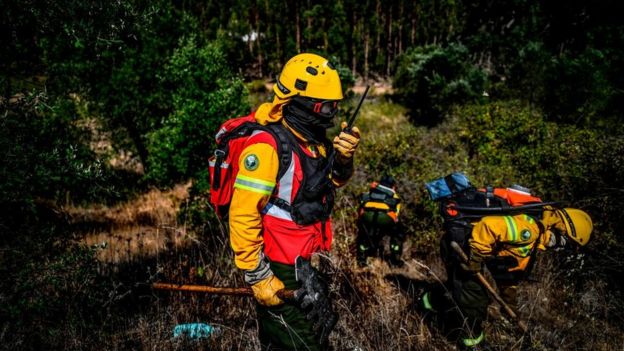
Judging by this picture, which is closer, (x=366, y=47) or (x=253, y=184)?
(x=253, y=184)

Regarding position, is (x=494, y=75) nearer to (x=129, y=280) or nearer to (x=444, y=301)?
(x=444, y=301)

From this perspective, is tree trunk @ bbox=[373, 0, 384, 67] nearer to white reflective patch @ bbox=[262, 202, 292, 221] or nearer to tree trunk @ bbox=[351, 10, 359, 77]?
tree trunk @ bbox=[351, 10, 359, 77]

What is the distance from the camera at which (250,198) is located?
2.37m

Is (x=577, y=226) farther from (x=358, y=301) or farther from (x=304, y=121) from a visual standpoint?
(x=304, y=121)

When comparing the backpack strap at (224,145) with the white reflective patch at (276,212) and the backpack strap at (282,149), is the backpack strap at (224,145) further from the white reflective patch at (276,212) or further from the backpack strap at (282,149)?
the white reflective patch at (276,212)

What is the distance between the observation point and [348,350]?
3.28 m

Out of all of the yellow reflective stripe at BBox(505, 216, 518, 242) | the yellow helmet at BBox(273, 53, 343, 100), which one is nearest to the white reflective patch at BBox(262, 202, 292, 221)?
the yellow helmet at BBox(273, 53, 343, 100)

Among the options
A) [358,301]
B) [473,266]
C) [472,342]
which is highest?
[473,266]

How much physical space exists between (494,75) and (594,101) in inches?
197

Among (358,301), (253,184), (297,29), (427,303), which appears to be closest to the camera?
(253,184)

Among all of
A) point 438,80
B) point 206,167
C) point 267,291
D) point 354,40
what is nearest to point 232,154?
point 267,291

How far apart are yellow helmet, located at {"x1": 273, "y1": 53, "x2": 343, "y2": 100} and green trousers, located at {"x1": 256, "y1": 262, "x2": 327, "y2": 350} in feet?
4.14

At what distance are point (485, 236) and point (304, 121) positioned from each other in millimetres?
2175

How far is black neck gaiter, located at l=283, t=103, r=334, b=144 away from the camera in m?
2.67
